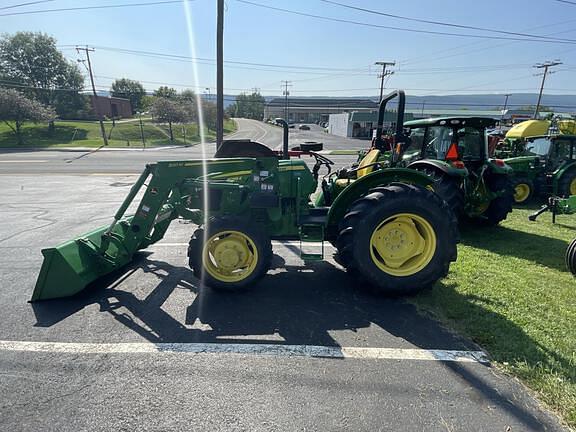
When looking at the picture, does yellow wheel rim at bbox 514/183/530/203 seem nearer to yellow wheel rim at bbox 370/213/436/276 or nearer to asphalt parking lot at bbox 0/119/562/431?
yellow wheel rim at bbox 370/213/436/276

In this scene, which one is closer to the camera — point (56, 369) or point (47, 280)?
point (56, 369)

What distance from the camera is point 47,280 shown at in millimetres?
3506

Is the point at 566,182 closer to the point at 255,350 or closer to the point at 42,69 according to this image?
the point at 255,350

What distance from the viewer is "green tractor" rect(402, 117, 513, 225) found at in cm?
615

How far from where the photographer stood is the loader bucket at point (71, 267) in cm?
347

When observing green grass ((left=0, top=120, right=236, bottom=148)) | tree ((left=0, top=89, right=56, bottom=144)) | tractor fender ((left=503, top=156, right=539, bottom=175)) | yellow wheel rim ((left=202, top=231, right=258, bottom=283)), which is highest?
tree ((left=0, top=89, right=56, bottom=144))

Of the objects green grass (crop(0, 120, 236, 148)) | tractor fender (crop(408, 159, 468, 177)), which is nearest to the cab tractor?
tractor fender (crop(408, 159, 468, 177))

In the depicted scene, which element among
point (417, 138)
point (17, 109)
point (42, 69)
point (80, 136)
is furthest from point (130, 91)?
point (417, 138)

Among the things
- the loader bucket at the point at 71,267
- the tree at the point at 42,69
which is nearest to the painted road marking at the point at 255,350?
the loader bucket at the point at 71,267

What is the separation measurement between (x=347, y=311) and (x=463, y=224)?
15.2ft

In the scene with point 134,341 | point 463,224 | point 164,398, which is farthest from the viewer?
point 463,224

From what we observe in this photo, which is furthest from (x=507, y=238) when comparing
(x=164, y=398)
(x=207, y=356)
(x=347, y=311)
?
(x=164, y=398)

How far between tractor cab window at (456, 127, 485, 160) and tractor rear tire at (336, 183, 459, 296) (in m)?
3.50

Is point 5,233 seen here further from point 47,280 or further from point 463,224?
point 463,224
